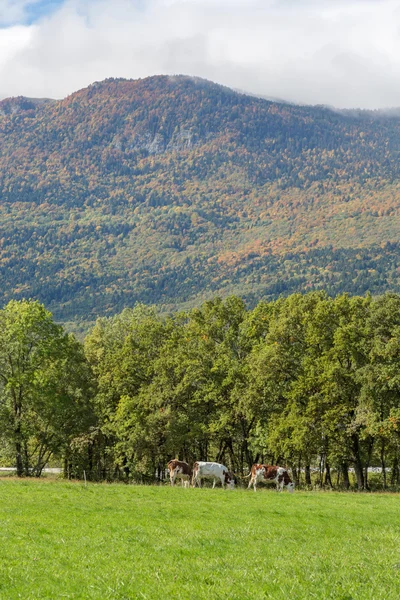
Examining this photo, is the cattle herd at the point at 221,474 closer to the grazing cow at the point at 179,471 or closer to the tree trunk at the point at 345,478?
the grazing cow at the point at 179,471

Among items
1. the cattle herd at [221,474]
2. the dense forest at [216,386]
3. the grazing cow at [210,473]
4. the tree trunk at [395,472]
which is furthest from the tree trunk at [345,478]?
the grazing cow at [210,473]

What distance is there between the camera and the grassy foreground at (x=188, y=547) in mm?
14453

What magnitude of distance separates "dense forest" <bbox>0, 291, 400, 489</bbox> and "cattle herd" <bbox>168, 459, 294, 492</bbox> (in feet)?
14.6

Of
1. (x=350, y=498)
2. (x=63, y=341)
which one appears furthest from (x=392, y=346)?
(x=63, y=341)

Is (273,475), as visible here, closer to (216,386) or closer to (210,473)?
(210,473)

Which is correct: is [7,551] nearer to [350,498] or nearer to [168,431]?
[350,498]

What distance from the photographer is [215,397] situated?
180ft

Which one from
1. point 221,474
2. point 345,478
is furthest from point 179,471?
point 345,478

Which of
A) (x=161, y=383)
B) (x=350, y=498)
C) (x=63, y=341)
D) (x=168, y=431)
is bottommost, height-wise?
(x=350, y=498)

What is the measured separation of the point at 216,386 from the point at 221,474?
37.1ft

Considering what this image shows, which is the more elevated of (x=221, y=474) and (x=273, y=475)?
(x=221, y=474)

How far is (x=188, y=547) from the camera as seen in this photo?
1916 cm

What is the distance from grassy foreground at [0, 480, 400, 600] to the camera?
47.4 ft

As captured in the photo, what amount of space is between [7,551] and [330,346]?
38.5 meters
